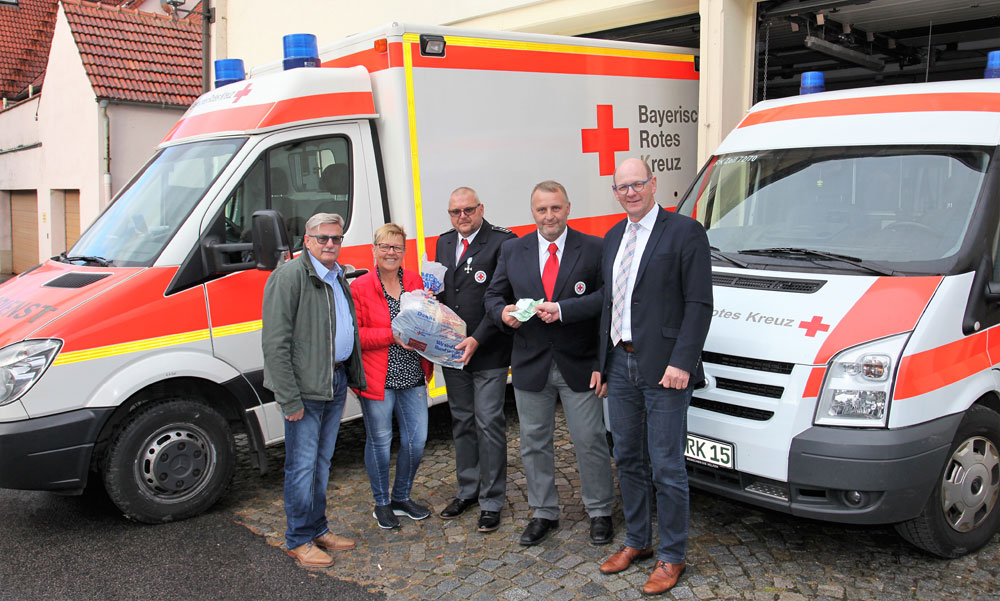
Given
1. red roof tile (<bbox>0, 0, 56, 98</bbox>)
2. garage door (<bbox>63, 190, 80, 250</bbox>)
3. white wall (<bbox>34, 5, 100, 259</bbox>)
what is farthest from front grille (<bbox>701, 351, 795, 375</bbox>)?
red roof tile (<bbox>0, 0, 56, 98</bbox>)

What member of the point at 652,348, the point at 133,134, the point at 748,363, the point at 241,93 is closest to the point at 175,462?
the point at 241,93

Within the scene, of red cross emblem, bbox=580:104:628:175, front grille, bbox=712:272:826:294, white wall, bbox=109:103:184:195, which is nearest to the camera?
front grille, bbox=712:272:826:294

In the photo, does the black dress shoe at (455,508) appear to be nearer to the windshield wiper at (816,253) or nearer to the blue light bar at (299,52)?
the windshield wiper at (816,253)

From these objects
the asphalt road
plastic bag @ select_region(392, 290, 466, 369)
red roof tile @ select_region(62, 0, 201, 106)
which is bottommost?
the asphalt road

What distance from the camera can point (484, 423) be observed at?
4.65 meters

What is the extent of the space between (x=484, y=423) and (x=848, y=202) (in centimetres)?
230

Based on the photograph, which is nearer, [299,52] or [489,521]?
[489,521]

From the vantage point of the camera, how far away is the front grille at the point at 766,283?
4.09 m

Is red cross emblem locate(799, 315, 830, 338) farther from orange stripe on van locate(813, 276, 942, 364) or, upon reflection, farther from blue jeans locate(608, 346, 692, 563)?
blue jeans locate(608, 346, 692, 563)

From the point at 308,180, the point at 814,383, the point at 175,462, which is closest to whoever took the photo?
the point at 814,383

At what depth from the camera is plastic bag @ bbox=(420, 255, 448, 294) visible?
4.65 m

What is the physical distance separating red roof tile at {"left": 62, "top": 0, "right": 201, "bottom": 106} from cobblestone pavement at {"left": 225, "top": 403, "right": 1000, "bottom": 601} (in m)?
11.7

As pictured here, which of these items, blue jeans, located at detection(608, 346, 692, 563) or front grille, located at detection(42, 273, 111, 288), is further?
front grille, located at detection(42, 273, 111, 288)

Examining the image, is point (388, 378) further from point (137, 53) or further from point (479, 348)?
point (137, 53)
